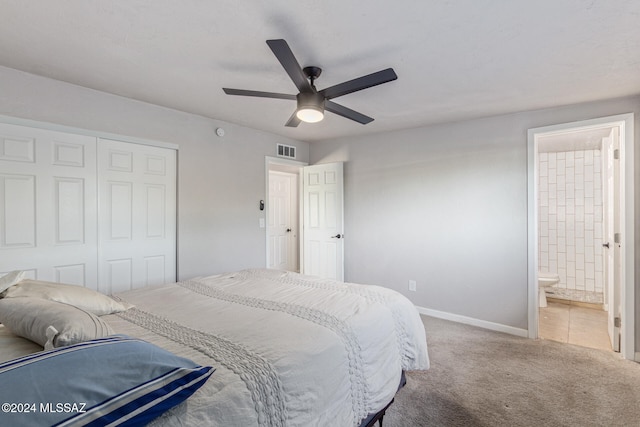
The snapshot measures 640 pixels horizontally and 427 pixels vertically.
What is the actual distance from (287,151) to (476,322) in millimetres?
3230

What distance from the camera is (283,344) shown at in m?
1.33

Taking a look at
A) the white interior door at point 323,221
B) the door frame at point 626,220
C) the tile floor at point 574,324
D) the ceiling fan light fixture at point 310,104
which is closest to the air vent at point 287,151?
the white interior door at point 323,221

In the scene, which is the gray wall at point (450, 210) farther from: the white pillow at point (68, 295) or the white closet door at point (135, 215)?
the white pillow at point (68, 295)

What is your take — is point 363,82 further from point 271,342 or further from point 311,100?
point 271,342

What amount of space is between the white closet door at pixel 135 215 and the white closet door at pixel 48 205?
100 millimetres

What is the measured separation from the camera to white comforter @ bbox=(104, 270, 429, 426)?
1.08 m

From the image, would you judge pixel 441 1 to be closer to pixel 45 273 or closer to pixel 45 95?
pixel 45 95

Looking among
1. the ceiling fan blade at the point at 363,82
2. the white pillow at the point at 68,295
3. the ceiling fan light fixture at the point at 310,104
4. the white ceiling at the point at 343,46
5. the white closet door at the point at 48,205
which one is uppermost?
the white ceiling at the point at 343,46

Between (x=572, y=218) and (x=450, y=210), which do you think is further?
(x=572, y=218)

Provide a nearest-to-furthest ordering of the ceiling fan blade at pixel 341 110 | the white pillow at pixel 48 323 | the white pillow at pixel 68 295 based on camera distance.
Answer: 1. the white pillow at pixel 48 323
2. the white pillow at pixel 68 295
3. the ceiling fan blade at pixel 341 110

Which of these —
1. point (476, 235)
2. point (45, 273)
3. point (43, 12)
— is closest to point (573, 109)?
point (476, 235)

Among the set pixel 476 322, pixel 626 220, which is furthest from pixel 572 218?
pixel 476 322

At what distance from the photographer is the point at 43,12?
1673 mm

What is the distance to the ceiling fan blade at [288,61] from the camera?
157 centimetres
